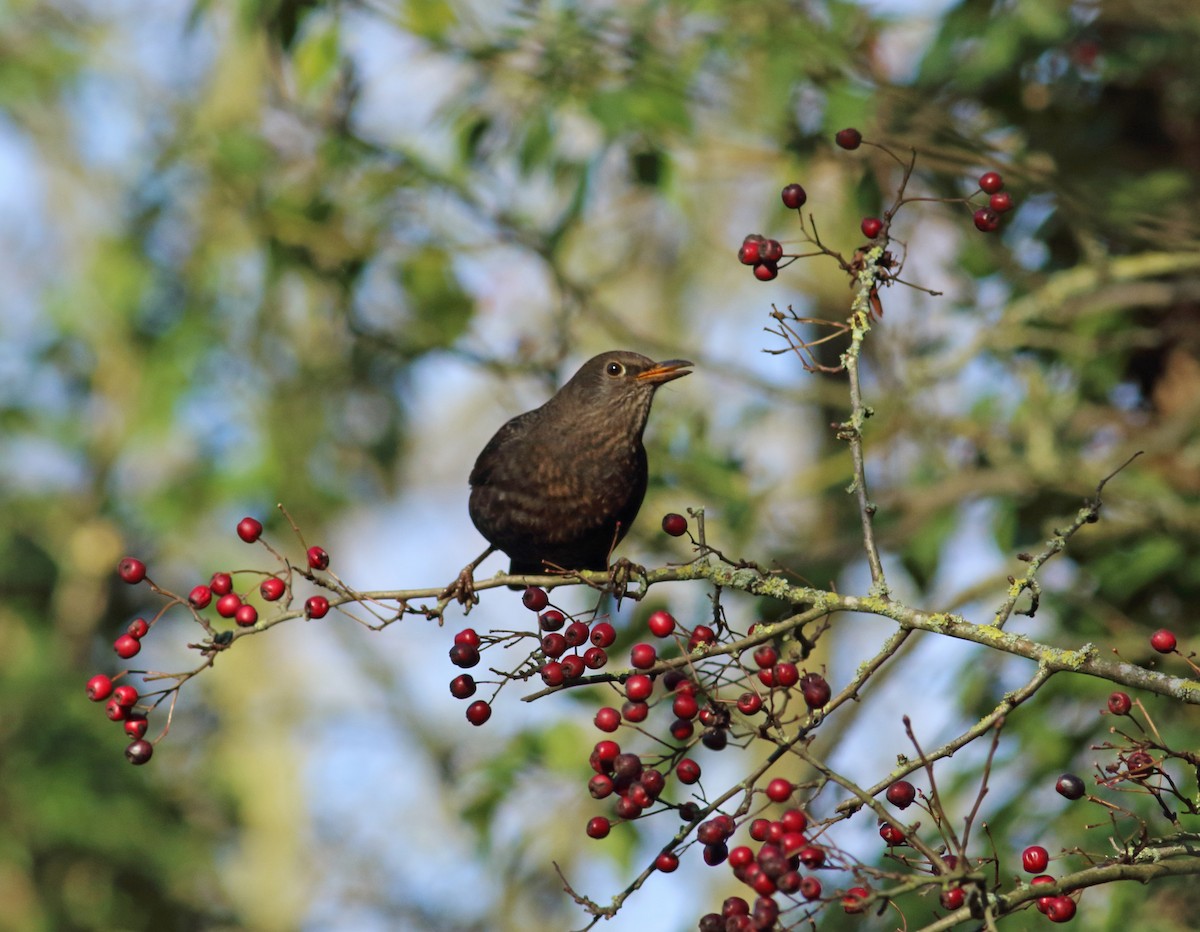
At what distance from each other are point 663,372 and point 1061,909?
2.55 meters

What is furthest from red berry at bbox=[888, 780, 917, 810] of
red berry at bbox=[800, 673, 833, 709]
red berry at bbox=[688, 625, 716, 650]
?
red berry at bbox=[688, 625, 716, 650]

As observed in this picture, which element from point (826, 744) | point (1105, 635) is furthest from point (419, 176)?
point (1105, 635)

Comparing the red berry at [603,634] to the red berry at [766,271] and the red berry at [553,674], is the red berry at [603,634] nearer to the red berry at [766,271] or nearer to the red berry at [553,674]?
the red berry at [553,674]

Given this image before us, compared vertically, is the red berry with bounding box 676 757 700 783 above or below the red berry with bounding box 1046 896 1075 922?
above

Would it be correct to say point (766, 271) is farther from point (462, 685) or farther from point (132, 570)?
point (132, 570)

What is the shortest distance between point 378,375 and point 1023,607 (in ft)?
13.9

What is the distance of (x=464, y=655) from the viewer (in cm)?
283

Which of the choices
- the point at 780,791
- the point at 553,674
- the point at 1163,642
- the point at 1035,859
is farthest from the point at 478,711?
the point at 1163,642

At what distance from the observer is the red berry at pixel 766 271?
2756 millimetres

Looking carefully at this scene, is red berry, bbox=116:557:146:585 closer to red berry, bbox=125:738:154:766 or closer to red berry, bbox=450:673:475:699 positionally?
red berry, bbox=125:738:154:766

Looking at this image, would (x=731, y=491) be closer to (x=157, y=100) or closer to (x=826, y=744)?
(x=826, y=744)

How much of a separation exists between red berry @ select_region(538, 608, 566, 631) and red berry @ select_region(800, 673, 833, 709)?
67 centimetres

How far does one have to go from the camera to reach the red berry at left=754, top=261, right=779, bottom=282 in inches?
108

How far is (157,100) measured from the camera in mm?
9102
